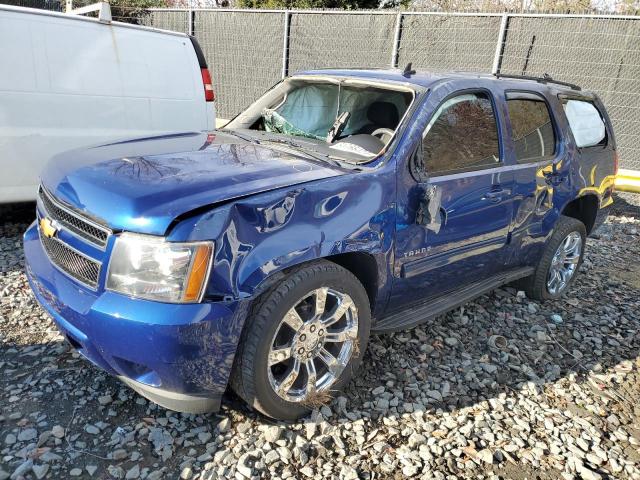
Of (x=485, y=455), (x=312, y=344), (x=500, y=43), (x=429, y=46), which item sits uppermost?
(x=500, y=43)

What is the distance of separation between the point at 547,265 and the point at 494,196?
1.26 metres

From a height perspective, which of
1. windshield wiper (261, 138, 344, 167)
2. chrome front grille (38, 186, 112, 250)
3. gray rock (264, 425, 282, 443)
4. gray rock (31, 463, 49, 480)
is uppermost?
windshield wiper (261, 138, 344, 167)

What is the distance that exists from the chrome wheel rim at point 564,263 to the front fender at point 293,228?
93.6 inches

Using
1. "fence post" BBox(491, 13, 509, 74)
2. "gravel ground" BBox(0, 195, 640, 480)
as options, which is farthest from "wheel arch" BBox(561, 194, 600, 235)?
"fence post" BBox(491, 13, 509, 74)

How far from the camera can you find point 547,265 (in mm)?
4305

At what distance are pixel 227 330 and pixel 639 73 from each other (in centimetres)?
858

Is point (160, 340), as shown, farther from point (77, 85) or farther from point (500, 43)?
point (500, 43)

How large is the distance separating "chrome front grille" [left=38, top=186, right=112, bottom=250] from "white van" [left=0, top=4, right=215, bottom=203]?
2227mm

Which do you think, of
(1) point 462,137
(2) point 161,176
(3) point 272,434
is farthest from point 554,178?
(2) point 161,176

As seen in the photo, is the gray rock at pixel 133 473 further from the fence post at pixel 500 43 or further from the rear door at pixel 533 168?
the fence post at pixel 500 43

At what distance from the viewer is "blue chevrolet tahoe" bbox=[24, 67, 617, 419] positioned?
214cm

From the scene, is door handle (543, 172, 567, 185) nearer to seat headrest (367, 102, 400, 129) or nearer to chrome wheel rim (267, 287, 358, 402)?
seat headrest (367, 102, 400, 129)

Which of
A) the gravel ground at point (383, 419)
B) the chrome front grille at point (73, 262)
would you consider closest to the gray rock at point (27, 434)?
the gravel ground at point (383, 419)

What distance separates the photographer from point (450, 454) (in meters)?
2.56
